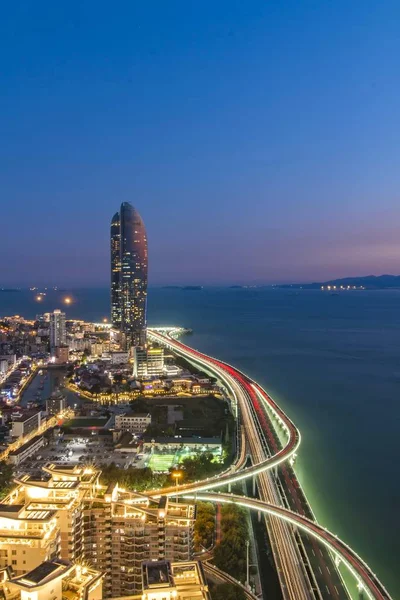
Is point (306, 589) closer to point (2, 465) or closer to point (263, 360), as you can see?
point (2, 465)

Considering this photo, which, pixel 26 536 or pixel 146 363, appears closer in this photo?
pixel 26 536

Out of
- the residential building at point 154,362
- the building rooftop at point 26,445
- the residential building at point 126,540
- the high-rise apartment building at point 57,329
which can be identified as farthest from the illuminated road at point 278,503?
the high-rise apartment building at point 57,329

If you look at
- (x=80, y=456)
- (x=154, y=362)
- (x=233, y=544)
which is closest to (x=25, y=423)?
(x=80, y=456)

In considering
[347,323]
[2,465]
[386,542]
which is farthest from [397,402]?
[347,323]

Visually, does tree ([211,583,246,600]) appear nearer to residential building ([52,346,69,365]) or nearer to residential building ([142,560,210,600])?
residential building ([142,560,210,600])

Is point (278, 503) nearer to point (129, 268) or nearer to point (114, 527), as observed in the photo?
point (114, 527)
